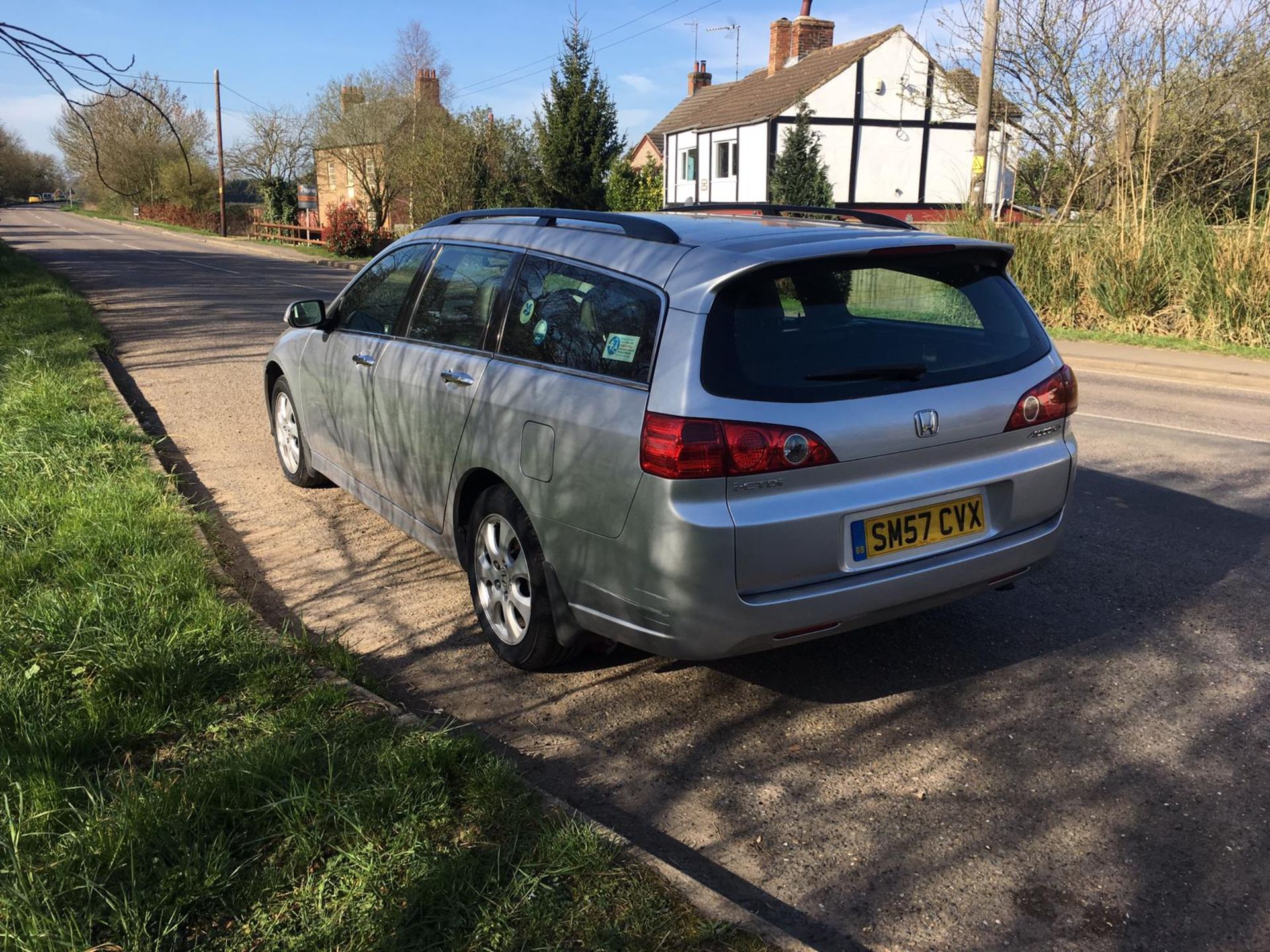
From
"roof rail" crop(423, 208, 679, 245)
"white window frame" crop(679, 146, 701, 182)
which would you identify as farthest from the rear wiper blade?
"white window frame" crop(679, 146, 701, 182)

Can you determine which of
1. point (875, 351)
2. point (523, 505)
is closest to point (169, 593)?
point (523, 505)

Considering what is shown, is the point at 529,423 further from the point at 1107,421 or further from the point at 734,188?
the point at 734,188

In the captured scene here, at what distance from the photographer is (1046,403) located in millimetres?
3895

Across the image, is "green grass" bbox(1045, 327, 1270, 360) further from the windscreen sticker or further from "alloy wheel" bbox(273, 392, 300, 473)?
the windscreen sticker

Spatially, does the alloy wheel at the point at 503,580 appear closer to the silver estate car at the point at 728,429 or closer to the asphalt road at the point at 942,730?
the silver estate car at the point at 728,429

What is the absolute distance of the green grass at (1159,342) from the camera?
13622 mm

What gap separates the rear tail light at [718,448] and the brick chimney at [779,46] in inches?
1839

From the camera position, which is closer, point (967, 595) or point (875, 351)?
point (875, 351)

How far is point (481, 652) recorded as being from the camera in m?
4.29

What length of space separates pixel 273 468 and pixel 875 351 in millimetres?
4836

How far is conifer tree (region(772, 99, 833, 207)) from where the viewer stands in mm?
37406

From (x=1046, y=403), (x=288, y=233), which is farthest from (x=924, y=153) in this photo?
(x=1046, y=403)

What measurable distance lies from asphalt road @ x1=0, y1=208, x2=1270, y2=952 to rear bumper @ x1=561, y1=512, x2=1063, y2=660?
0.40 m

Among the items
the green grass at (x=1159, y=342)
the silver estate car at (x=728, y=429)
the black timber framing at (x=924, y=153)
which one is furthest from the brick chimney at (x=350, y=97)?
the silver estate car at (x=728, y=429)
